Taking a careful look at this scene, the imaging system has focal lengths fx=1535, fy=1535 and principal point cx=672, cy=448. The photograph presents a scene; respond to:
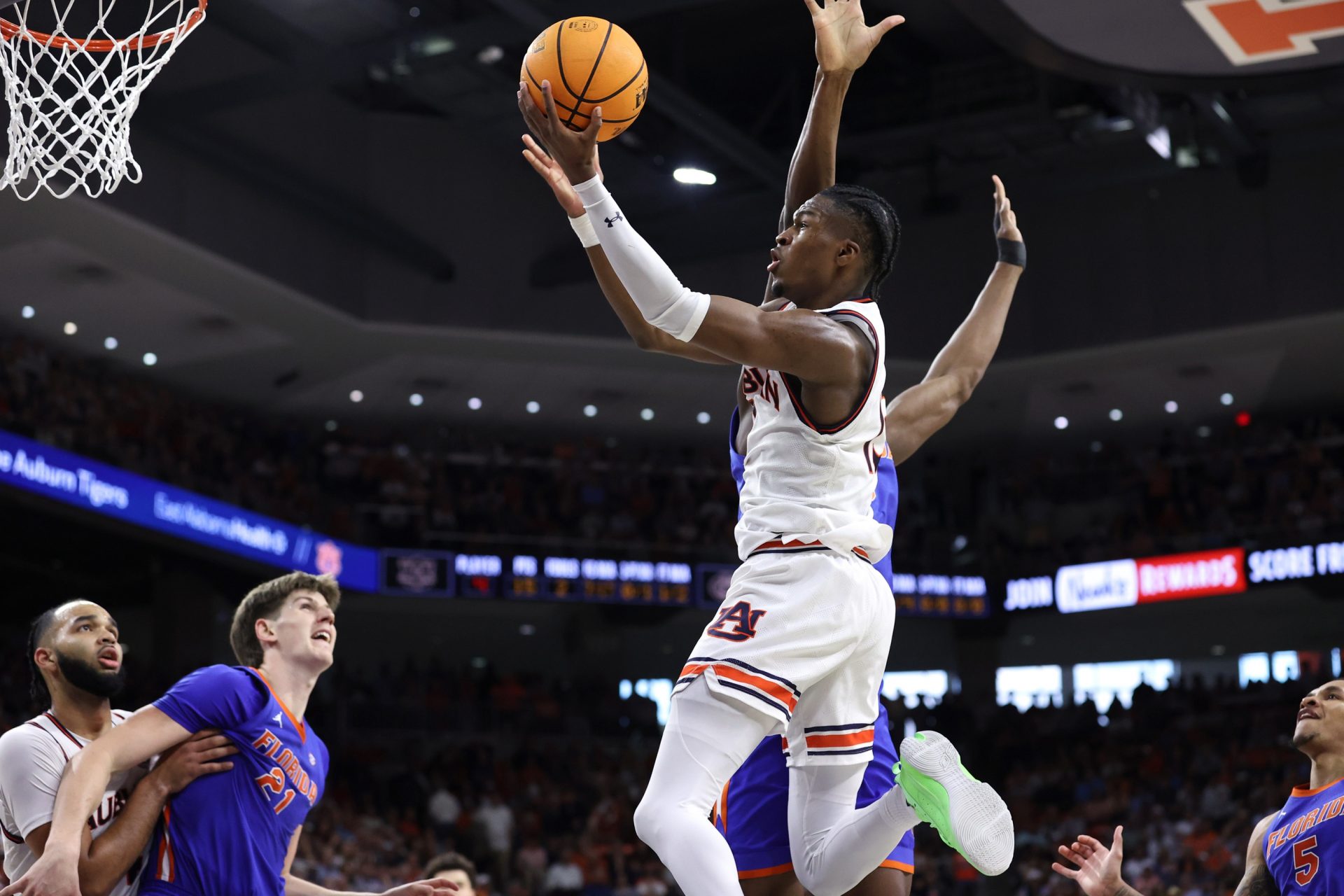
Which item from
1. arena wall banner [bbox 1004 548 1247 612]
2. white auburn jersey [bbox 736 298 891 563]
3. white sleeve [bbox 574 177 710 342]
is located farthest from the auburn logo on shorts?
arena wall banner [bbox 1004 548 1247 612]

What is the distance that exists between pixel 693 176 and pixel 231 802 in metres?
15.1

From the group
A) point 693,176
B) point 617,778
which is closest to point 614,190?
point 693,176

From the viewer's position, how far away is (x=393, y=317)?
19.6m

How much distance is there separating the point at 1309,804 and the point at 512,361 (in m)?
16.8

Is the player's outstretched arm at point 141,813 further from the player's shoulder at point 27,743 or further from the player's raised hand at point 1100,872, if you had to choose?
the player's raised hand at point 1100,872

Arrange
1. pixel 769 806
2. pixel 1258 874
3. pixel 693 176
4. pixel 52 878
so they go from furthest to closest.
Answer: pixel 693 176 → pixel 1258 874 → pixel 769 806 → pixel 52 878

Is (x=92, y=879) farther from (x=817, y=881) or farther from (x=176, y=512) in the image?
(x=176, y=512)

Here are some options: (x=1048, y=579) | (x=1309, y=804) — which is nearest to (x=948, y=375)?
(x=1309, y=804)

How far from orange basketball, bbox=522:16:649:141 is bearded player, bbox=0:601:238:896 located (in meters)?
1.89

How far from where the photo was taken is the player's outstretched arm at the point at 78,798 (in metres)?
3.53

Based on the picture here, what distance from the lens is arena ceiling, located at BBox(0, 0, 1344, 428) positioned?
55.7 feet

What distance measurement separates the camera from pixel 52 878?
3533mm

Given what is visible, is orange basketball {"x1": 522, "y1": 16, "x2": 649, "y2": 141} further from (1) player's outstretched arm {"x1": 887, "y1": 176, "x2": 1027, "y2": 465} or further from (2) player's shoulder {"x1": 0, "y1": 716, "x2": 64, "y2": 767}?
(2) player's shoulder {"x1": 0, "y1": 716, "x2": 64, "y2": 767}

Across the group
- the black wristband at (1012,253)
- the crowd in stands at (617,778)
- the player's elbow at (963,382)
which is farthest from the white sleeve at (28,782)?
the crowd in stands at (617,778)
